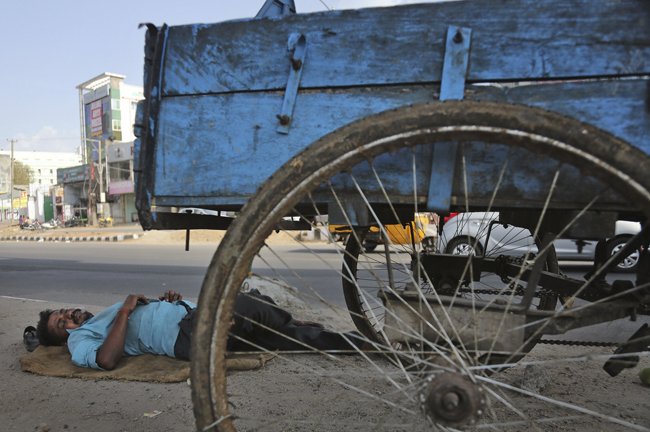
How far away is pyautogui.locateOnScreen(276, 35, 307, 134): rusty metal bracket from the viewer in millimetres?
1429

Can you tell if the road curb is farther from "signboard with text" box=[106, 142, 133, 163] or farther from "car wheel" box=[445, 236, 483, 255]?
"car wheel" box=[445, 236, 483, 255]

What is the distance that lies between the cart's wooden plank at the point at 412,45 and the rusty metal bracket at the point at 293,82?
0.03 metres

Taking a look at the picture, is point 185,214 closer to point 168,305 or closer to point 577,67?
point 168,305

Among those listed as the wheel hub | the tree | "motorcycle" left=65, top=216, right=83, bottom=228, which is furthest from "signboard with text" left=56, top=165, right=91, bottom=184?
the wheel hub

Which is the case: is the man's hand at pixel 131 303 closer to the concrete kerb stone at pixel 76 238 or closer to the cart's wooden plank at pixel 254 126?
the cart's wooden plank at pixel 254 126

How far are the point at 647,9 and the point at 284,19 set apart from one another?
1140 mm

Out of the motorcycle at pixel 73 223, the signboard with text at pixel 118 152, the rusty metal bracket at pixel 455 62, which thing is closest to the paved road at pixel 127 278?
the rusty metal bracket at pixel 455 62

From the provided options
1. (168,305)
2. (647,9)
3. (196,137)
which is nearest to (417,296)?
(196,137)

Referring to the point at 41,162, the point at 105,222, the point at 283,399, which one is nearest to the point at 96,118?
the point at 105,222

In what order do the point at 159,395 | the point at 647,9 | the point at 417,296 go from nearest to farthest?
the point at 647,9 → the point at 417,296 → the point at 159,395

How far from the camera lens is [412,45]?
138 cm

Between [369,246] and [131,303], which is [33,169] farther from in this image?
[131,303]

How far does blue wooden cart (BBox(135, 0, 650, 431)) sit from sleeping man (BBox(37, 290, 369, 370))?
4.52 feet

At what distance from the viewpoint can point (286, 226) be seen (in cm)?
258
